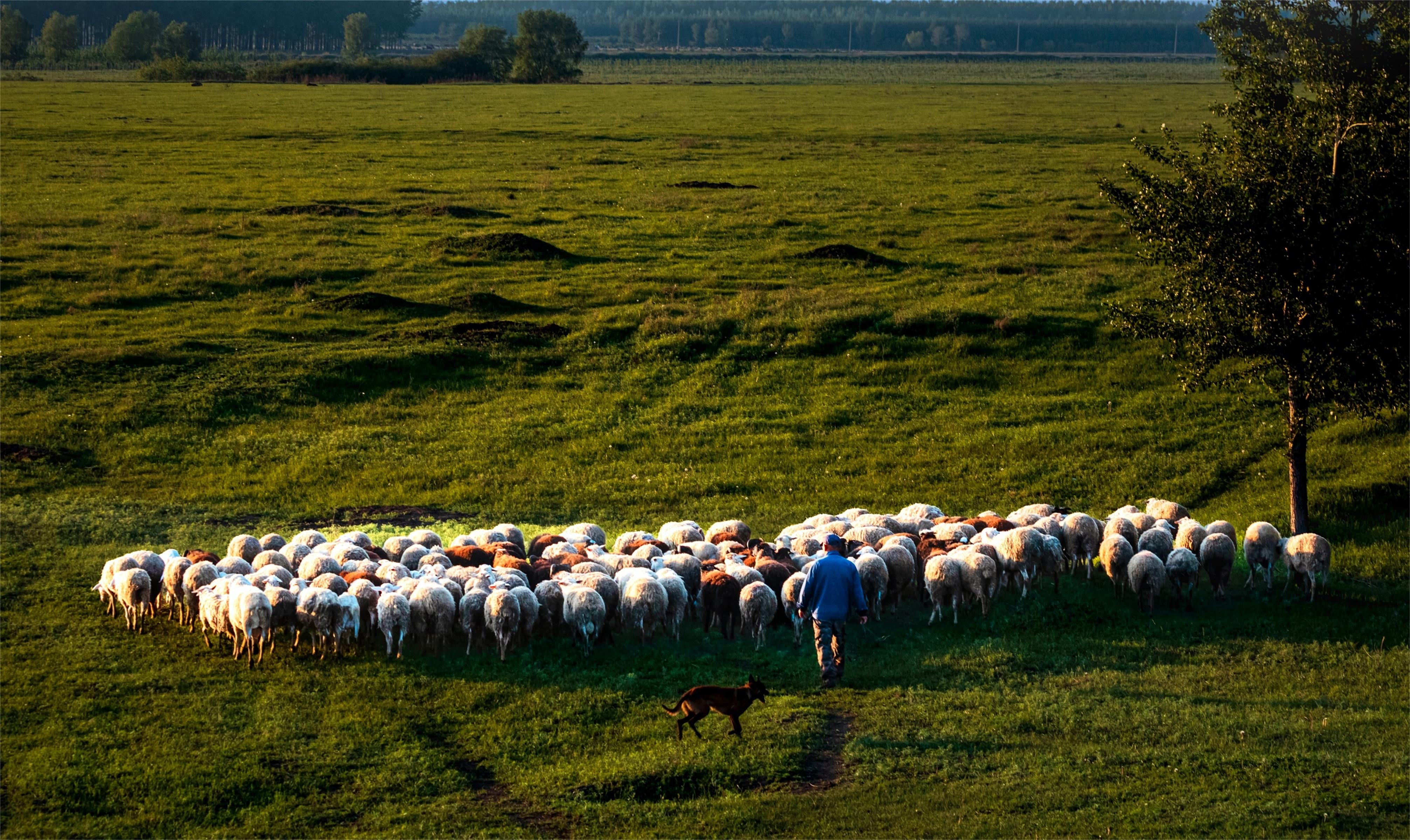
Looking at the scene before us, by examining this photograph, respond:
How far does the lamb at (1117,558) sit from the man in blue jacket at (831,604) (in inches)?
196

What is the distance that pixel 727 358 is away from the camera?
3522 centimetres

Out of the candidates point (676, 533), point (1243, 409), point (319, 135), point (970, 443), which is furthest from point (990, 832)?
point (319, 135)

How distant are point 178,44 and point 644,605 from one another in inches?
6673

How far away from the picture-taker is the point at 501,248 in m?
47.0

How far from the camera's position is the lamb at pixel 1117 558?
62.4 ft

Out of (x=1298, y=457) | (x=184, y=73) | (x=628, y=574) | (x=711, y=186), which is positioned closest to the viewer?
(x=628, y=574)

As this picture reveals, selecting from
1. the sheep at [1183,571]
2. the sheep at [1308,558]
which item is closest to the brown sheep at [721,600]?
the sheep at [1183,571]

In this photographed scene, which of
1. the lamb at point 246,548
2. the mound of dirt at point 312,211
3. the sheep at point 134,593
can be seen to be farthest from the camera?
the mound of dirt at point 312,211

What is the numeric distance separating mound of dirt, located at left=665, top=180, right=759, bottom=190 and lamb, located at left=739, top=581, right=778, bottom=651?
45.5 meters

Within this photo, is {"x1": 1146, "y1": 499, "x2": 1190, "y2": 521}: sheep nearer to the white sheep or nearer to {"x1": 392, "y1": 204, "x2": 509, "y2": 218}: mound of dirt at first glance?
the white sheep

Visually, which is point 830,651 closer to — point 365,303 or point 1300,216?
point 1300,216

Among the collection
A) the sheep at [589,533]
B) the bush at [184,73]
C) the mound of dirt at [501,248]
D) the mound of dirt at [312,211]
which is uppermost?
the bush at [184,73]

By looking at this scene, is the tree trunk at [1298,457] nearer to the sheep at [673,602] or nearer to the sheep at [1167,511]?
the sheep at [1167,511]

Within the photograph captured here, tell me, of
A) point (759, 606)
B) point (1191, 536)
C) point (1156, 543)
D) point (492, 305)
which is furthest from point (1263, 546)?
point (492, 305)
